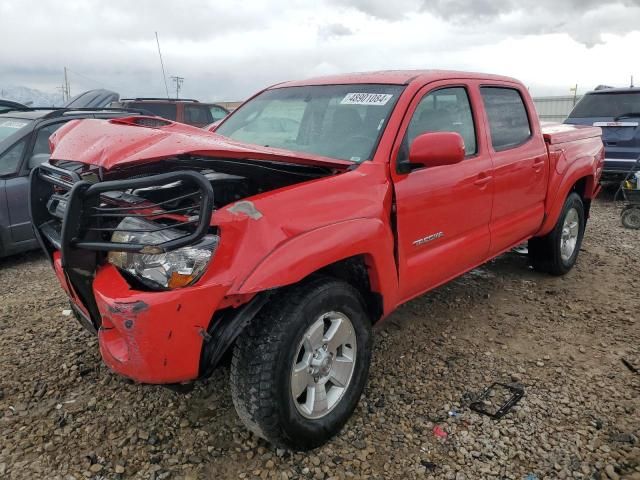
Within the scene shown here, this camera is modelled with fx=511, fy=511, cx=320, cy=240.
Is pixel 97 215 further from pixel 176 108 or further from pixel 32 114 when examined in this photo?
pixel 176 108

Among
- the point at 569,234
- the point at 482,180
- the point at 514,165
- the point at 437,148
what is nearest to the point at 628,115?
the point at 569,234

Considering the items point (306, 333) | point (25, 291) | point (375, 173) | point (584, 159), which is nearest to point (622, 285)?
point (584, 159)

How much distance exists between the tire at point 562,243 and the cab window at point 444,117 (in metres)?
1.70

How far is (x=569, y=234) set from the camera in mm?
4910

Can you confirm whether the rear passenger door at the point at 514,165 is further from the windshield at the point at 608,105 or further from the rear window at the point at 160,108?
the rear window at the point at 160,108

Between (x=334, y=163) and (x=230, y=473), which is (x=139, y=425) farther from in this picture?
(x=334, y=163)

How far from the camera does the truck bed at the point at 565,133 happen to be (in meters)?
4.32

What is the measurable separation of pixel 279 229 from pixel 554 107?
18.9 metres

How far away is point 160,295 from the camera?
6.37 ft

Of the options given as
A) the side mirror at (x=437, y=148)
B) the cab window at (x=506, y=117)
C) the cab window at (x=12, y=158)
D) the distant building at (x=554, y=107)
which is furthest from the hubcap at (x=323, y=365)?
the distant building at (x=554, y=107)

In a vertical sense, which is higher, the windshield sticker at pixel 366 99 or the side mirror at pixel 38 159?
the windshield sticker at pixel 366 99

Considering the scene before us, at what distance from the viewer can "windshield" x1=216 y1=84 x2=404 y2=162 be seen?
290 cm

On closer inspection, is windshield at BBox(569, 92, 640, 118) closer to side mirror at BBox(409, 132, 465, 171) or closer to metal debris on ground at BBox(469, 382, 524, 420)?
metal debris on ground at BBox(469, 382, 524, 420)

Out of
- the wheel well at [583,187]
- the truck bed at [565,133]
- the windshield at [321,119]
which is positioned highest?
the windshield at [321,119]
